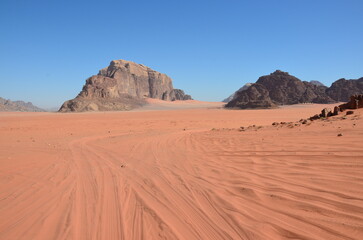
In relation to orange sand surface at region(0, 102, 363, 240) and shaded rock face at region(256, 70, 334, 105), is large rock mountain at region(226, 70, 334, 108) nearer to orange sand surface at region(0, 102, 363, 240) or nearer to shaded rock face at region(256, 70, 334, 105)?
shaded rock face at region(256, 70, 334, 105)

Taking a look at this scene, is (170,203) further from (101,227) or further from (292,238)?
(292,238)

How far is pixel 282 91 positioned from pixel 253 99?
607 inches

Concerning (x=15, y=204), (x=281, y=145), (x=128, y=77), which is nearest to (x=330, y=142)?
(x=281, y=145)

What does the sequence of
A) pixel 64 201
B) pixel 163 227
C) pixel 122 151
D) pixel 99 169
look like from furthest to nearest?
pixel 122 151 < pixel 99 169 < pixel 64 201 < pixel 163 227

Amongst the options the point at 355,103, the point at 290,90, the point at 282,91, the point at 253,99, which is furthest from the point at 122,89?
the point at 355,103

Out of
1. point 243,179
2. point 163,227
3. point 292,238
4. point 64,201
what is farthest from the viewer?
point 243,179

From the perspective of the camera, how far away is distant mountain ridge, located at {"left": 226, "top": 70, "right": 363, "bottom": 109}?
6712 cm

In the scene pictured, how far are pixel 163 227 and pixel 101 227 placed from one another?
0.73 m

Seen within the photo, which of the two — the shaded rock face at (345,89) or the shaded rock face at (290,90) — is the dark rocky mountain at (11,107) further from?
the shaded rock face at (345,89)

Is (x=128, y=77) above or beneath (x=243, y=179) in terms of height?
above

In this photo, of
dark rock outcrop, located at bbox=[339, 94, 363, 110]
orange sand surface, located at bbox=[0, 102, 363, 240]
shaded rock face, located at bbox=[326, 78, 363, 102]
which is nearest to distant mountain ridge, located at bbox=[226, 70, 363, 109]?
shaded rock face, located at bbox=[326, 78, 363, 102]

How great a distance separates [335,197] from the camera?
3068 mm

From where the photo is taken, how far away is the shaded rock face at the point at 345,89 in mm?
73387

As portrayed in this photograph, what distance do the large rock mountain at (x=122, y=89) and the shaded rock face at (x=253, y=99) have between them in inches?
1152
